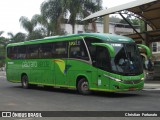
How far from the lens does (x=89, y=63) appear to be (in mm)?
18500

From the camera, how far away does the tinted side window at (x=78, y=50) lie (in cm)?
1880

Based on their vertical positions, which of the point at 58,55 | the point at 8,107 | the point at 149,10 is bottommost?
the point at 8,107

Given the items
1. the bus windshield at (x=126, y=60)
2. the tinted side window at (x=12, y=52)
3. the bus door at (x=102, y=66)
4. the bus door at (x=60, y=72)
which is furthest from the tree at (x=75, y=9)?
the bus door at (x=102, y=66)

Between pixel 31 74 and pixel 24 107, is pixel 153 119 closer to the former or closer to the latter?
pixel 24 107

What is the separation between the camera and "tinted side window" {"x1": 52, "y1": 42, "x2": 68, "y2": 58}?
20.4 m

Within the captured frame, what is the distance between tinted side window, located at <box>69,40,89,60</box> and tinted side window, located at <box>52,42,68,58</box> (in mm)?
523

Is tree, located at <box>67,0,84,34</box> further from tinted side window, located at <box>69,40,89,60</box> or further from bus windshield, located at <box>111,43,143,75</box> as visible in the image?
bus windshield, located at <box>111,43,143,75</box>

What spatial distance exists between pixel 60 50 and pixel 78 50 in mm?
1888

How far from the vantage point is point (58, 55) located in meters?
21.0

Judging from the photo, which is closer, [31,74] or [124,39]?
[124,39]

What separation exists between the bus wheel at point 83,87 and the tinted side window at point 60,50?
72.1 inches

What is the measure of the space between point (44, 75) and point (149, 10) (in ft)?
36.5

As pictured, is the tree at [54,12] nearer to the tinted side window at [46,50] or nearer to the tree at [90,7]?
the tree at [90,7]

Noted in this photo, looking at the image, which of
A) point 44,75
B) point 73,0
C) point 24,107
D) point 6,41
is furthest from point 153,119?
point 6,41
